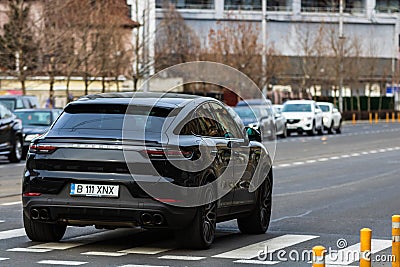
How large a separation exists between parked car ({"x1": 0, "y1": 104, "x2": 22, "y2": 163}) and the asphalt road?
3.92 m

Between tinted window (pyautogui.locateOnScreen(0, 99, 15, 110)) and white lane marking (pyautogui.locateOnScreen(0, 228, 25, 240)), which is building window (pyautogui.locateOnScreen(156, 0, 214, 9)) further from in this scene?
white lane marking (pyautogui.locateOnScreen(0, 228, 25, 240))

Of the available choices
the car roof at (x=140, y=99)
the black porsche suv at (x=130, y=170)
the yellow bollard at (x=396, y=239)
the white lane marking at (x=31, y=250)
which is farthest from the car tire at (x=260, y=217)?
the yellow bollard at (x=396, y=239)

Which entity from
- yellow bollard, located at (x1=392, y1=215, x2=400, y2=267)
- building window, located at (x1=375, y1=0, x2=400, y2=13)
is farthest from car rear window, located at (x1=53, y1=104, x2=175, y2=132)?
building window, located at (x1=375, y1=0, x2=400, y2=13)

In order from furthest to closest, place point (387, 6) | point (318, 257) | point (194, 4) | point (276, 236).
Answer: point (387, 6) < point (194, 4) < point (276, 236) < point (318, 257)

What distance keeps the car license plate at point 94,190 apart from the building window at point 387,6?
97.3m

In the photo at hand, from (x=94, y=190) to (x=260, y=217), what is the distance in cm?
283

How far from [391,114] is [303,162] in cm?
6503

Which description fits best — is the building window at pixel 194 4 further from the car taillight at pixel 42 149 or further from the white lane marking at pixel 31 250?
the white lane marking at pixel 31 250

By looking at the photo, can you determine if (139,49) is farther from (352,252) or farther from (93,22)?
(352,252)

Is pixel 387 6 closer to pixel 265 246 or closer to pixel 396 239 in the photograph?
pixel 265 246

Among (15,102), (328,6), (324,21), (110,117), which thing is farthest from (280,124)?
(328,6)

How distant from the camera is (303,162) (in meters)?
29.2

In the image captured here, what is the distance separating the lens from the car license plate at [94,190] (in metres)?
10.8

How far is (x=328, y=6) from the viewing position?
3994 inches
